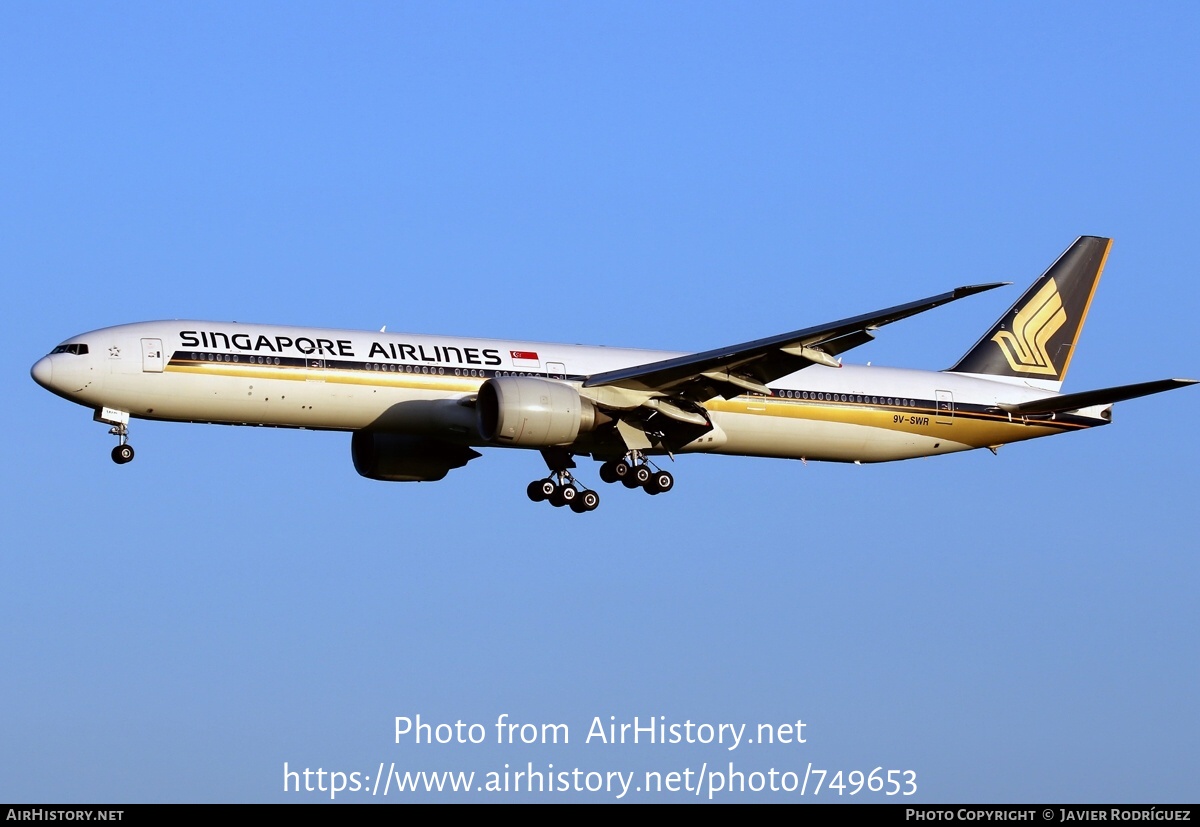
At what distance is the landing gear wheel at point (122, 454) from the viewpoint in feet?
153

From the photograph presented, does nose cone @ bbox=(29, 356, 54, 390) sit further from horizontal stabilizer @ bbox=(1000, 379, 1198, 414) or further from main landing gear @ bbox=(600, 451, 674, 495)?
horizontal stabilizer @ bbox=(1000, 379, 1198, 414)

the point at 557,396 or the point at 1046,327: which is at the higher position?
the point at 1046,327

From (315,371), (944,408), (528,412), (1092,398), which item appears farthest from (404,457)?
(1092,398)

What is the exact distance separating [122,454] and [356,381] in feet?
20.4

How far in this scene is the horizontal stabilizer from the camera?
47.6 meters

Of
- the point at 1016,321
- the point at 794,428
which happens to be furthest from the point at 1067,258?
the point at 794,428

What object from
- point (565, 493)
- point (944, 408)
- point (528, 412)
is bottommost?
point (565, 493)

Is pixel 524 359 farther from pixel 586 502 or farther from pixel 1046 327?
pixel 1046 327

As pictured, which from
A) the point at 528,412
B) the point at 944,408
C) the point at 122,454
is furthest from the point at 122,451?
the point at 944,408

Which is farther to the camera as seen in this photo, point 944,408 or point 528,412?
point 944,408

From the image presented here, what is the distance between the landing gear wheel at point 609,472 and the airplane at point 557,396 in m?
0.05

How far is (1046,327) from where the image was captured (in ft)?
190

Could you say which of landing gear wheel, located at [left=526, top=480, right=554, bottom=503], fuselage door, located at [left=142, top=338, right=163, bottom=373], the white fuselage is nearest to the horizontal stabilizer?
the white fuselage
